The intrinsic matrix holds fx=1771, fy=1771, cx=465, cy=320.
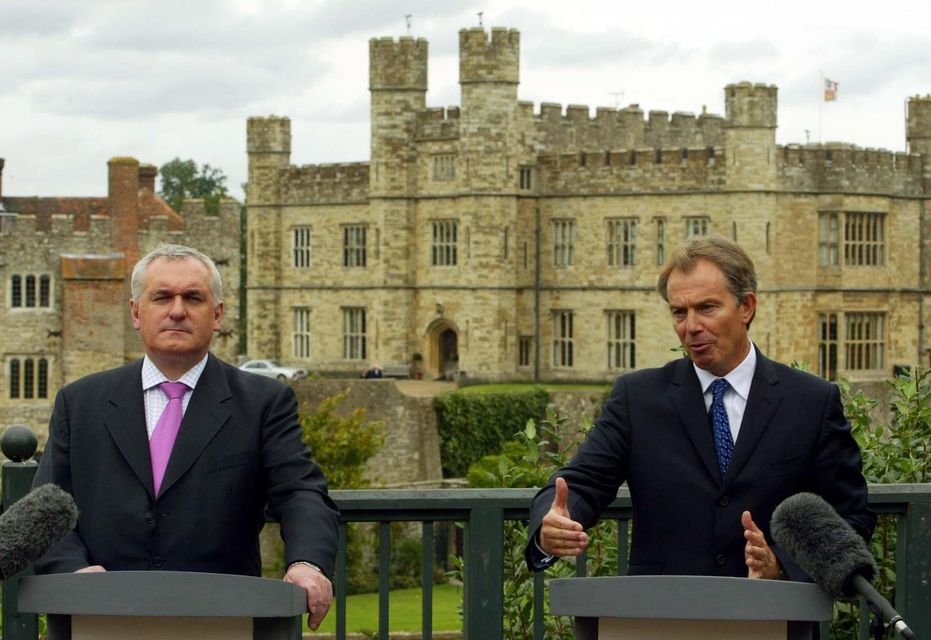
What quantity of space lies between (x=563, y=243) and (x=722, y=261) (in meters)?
38.7

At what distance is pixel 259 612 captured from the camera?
4.71 m

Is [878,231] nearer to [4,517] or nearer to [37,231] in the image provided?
[37,231]

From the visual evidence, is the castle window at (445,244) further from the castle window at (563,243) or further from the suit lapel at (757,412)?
the suit lapel at (757,412)

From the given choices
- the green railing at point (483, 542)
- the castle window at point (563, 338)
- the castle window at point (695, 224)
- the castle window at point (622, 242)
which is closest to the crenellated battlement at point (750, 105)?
the castle window at point (695, 224)

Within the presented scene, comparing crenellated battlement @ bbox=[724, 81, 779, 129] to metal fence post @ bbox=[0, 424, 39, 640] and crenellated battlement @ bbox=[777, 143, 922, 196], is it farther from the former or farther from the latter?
metal fence post @ bbox=[0, 424, 39, 640]

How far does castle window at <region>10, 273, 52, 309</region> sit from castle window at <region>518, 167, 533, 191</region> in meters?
11.7

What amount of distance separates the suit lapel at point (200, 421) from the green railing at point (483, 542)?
0.91 metres

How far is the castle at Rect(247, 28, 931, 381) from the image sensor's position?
41656 mm

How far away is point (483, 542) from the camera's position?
6254 mm

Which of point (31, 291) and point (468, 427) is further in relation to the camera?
point (31, 291)

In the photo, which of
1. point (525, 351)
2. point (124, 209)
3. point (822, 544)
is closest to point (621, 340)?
point (525, 351)

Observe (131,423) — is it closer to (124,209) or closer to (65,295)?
(65,295)

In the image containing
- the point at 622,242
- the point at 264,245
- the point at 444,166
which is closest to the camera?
the point at 622,242

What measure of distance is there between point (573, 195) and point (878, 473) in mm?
36132
